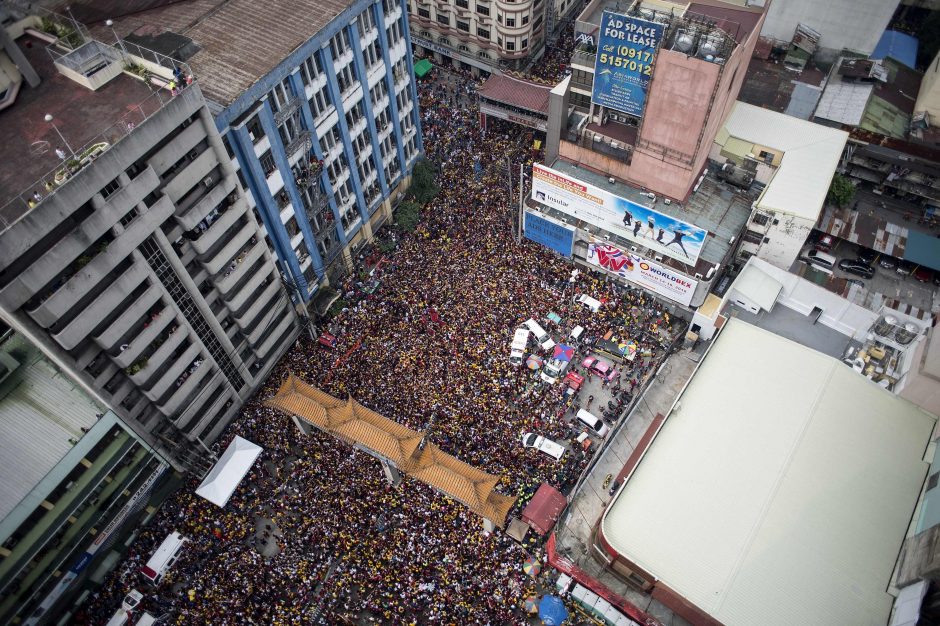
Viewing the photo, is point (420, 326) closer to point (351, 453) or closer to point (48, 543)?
point (351, 453)

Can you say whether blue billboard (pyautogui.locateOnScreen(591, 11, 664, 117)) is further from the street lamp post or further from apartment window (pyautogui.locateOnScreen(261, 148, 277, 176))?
the street lamp post

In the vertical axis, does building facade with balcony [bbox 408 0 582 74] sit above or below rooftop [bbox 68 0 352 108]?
below

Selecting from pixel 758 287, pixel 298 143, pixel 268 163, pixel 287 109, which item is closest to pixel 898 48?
pixel 758 287

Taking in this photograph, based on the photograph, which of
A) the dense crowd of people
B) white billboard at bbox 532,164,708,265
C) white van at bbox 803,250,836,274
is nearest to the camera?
the dense crowd of people

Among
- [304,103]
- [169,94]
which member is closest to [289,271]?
[304,103]

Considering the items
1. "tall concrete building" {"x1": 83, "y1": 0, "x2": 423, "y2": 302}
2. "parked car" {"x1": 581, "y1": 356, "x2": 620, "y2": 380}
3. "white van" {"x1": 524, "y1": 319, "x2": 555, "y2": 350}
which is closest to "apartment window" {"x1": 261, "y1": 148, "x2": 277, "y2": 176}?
"tall concrete building" {"x1": 83, "y1": 0, "x2": 423, "y2": 302}

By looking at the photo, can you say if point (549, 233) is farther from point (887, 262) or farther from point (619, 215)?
point (887, 262)
